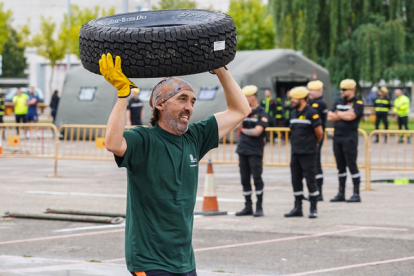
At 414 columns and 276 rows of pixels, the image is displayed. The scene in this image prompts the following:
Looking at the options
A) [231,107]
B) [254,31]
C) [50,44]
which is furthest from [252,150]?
[50,44]

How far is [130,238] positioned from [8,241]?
5201 millimetres

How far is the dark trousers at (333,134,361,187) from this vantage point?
12.0m

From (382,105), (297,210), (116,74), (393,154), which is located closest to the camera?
(116,74)

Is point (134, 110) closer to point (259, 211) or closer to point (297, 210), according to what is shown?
point (259, 211)

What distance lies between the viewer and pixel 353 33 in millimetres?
32312

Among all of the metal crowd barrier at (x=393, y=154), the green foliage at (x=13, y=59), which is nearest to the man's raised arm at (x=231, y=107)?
the metal crowd barrier at (x=393, y=154)

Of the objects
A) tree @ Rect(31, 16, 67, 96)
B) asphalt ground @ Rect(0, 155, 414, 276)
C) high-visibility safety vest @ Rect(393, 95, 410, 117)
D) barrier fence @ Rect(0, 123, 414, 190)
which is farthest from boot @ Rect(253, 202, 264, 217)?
tree @ Rect(31, 16, 67, 96)

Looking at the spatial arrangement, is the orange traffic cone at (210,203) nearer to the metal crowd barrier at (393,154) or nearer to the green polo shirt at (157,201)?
the metal crowd barrier at (393,154)

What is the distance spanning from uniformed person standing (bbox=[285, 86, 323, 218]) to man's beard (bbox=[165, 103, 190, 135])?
6.53m

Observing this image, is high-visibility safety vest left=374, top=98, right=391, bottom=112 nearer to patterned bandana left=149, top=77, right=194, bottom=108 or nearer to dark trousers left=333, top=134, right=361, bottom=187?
dark trousers left=333, top=134, right=361, bottom=187

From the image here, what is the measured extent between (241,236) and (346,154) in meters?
3.44

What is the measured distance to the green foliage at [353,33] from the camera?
3139 centimetres

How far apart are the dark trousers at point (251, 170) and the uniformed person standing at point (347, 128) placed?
1.85m

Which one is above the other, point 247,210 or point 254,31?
point 254,31
